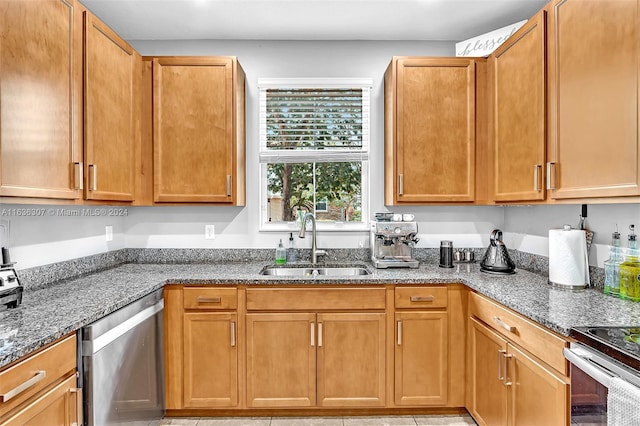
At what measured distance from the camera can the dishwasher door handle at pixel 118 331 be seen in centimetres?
154

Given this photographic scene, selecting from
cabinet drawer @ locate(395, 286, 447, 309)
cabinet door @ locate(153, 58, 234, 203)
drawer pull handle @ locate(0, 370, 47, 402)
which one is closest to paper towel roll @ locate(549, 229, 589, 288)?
cabinet drawer @ locate(395, 286, 447, 309)

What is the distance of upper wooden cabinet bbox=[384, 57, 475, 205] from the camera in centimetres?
257

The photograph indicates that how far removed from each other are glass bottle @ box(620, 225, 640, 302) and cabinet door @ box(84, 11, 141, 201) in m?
2.61

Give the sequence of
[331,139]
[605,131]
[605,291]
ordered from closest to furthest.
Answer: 1. [605,131]
2. [605,291]
3. [331,139]

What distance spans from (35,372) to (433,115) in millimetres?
2479

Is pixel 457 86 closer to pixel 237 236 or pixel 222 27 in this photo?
pixel 222 27

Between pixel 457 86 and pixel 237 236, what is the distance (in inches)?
76.0

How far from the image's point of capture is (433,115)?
2.58 meters

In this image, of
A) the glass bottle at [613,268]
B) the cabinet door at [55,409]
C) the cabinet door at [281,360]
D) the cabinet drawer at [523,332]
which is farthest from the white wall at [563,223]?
the cabinet door at [55,409]

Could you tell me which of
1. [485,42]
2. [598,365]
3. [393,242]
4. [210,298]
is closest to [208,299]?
[210,298]

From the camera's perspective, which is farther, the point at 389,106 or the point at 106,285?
the point at 389,106

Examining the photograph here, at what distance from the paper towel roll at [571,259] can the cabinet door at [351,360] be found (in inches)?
38.9

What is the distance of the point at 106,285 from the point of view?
209cm

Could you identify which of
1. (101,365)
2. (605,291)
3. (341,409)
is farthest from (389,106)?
(101,365)
